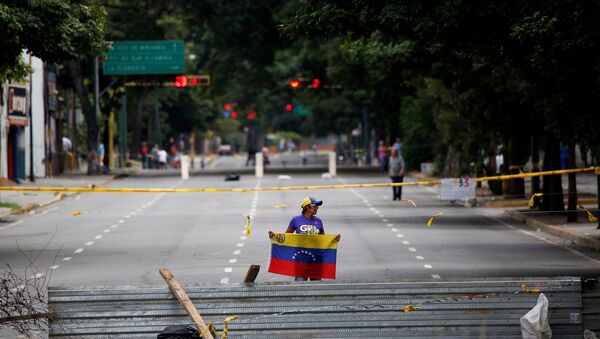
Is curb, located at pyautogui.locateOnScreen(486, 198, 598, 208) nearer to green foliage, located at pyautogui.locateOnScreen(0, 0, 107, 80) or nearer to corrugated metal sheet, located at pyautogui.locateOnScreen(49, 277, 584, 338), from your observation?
green foliage, located at pyautogui.locateOnScreen(0, 0, 107, 80)

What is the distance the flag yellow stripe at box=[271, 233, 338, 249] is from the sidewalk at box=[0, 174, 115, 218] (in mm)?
21384

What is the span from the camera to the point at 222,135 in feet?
557

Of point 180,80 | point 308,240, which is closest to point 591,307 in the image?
point 308,240

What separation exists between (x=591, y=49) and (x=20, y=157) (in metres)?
40.8

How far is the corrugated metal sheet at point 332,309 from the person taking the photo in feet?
41.9

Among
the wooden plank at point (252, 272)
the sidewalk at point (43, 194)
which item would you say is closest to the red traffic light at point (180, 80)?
the sidewalk at point (43, 194)

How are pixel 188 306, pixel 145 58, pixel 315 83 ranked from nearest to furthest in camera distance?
pixel 188 306
pixel 145 58
pixel 315 83

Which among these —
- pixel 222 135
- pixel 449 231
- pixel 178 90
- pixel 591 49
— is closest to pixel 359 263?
pixel 591 49

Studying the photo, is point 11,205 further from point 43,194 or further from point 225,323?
point 225,323

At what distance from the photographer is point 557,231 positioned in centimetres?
2834

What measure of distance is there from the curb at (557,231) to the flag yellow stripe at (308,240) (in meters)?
10.6

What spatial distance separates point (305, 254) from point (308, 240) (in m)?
0.17

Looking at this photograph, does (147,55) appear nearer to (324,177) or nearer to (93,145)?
(93,145)

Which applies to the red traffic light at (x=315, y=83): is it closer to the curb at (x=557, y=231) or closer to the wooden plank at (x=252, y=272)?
the curb at (x=557, y=231)
